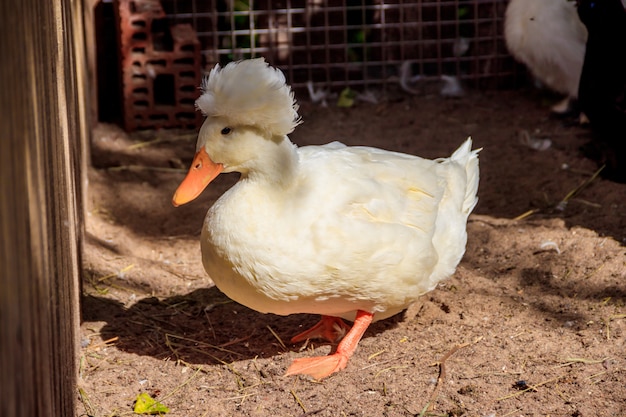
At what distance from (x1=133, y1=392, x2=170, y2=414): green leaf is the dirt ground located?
0.14ft

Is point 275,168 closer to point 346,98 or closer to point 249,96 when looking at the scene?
point 249,96

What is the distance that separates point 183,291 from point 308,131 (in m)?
2.37

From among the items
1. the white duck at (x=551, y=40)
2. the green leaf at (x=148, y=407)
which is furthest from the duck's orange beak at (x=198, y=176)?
the white duck at (x=551, y=40)

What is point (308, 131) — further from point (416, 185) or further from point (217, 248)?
point (217, 248)

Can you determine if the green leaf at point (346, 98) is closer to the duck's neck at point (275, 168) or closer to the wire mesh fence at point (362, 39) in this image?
the wire mesh fence at point (362, 39)

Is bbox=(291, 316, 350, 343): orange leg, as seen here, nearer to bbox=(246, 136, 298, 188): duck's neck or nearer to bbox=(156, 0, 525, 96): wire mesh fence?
bbox=(246, 136, 298, 188): duck's neck

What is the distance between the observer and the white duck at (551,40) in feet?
19.6

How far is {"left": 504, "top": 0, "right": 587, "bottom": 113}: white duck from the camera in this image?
598 cm

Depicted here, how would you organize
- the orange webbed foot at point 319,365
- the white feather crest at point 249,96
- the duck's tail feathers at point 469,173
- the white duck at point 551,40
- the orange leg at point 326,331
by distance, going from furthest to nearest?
1. the white duck at point 551,40
2. the duck's tail feathers at point 469,173
3. the orange leg at point 326,331
4. the orange webbed foot at point 319,365
5. the white feather crest at point 249,96

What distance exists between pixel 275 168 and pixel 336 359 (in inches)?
31.9

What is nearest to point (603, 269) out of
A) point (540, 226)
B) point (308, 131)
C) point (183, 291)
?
point (540, 226)

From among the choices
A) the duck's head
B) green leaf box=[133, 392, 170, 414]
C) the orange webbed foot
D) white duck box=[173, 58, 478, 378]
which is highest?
the duck's head

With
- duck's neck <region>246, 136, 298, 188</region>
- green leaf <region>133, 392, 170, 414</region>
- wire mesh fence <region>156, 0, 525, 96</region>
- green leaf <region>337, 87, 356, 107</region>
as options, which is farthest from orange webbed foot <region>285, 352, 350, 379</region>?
wire mesh fence <region>156, 0, 525, 96</region>

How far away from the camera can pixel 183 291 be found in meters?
3.96
